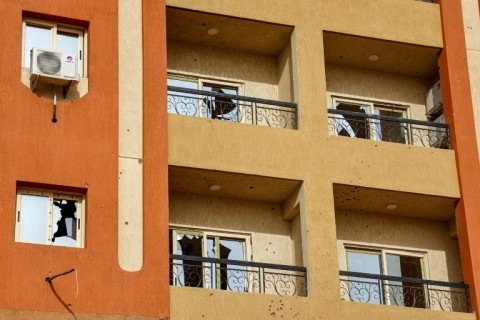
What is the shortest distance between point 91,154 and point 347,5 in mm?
6898

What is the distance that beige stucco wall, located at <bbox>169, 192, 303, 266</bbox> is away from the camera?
2522 cm

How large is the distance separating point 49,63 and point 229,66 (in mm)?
4748

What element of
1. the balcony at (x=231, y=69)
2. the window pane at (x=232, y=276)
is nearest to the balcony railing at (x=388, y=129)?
the balcony at (x=231, y=69)

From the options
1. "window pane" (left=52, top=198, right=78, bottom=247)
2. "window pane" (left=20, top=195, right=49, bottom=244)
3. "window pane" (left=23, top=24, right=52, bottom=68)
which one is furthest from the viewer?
"window pane" (left=23, top=24, right=52, bottom=68)

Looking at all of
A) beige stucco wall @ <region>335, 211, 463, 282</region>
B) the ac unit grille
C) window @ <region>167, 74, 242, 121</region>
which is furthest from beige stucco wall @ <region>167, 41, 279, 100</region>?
the ac unit grille

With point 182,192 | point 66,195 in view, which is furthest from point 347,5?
point 66,195

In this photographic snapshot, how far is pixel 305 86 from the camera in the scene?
25875 millimetres

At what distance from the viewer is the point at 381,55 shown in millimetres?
27594

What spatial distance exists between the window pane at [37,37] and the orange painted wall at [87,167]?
384 mm

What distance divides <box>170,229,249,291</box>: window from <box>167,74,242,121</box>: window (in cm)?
244

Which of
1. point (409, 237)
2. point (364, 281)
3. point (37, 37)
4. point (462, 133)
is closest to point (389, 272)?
point (409, 237)

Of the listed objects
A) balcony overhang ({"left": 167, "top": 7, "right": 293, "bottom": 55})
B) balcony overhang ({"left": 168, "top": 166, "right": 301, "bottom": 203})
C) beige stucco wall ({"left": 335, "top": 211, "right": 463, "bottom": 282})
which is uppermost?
balcony overhang ({"left": 167, "top": 7, "right": 293, "bottom": 55})

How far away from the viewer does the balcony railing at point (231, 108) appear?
1003 inches

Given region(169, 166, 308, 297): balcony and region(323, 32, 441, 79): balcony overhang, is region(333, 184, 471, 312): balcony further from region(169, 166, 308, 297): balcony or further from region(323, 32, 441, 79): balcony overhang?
region(323, 32, 441, 79): balcony overhang
